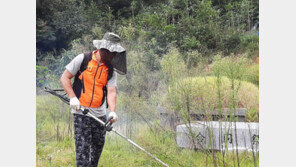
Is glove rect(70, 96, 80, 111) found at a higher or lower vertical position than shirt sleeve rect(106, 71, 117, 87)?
lower

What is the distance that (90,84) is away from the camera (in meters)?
2.56

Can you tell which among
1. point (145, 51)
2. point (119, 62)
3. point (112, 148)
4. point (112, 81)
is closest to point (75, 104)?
point (112, 81)

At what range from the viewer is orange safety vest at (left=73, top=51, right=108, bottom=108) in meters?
2.54

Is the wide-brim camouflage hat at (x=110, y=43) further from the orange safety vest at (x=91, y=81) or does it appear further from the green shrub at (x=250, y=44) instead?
the green shrub at (x=250, y=44)

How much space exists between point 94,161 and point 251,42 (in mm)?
1949

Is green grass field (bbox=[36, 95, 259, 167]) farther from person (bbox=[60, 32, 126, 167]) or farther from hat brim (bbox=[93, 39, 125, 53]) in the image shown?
hat brim (bbox=[93, 39, 125, 53])

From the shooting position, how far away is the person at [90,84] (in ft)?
8.28

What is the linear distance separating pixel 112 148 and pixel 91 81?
3.89ft

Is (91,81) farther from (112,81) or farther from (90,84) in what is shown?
(112,81)

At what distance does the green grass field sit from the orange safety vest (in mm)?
785

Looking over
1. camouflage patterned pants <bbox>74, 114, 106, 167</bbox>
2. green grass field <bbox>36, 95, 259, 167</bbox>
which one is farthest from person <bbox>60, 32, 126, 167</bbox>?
green grass field <bbox>36, 95, 259, 167</bbox>

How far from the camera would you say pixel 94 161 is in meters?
2.69

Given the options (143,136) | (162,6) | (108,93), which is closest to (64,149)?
(143,136)
